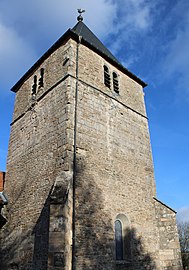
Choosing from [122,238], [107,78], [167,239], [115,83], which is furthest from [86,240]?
[115,83]

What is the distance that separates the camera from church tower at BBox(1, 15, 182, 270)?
7.00 meters

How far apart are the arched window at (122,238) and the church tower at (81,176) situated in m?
0.03

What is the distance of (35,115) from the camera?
10.3m

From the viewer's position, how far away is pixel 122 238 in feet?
27.6

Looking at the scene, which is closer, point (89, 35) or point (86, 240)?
point (86, 240)

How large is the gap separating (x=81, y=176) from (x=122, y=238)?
274 centimetres

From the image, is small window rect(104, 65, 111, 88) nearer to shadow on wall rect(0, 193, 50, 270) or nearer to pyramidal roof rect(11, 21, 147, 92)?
pyramidal roof rect(11, 21, 147, 92)

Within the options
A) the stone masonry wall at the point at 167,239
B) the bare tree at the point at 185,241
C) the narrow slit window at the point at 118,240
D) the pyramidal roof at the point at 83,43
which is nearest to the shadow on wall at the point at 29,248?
the narrow slit window at the point at 118,240

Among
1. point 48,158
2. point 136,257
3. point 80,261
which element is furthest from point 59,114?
point 136,257

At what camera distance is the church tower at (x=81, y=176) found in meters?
7.00

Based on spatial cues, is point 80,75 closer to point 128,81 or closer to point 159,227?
point 128,81

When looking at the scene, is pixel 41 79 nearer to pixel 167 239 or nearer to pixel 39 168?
pixel 39 168

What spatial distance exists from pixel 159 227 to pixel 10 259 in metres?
5.49

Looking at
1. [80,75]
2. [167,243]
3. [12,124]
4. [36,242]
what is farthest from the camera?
[12,124]
